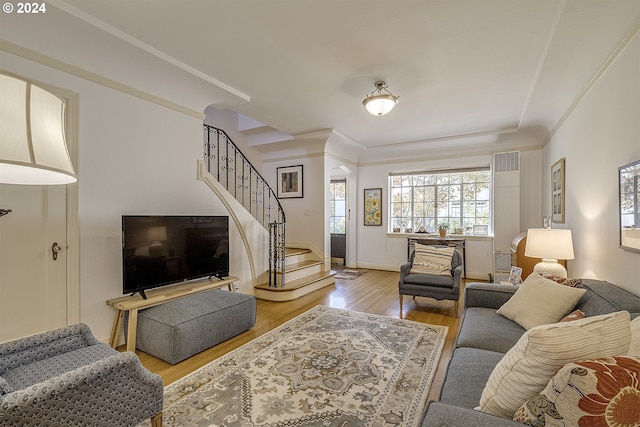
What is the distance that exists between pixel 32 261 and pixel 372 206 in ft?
19.0

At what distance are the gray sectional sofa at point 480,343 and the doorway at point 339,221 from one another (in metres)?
4.68

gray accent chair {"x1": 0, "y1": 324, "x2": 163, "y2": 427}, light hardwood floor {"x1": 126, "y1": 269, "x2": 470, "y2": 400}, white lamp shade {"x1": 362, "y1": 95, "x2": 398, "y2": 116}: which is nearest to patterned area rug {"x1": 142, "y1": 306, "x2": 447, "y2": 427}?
light hardwood floor {"x1": 126, "y1": 269, "x2": 470, "y2": 400}

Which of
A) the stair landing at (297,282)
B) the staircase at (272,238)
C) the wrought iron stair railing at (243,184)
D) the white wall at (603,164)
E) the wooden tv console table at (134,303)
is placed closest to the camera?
the white wall at (603,164)

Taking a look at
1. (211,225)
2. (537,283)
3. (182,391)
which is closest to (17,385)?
(182,391)

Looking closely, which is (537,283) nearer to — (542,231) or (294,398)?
(542,231)

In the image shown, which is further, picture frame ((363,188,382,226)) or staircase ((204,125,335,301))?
picture frame ((363,188,382,226))

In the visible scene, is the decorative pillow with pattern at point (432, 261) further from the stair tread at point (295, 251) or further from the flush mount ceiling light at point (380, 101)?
the stair tread at point (295, 251)

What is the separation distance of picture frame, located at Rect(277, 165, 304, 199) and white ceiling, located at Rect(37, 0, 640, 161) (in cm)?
191

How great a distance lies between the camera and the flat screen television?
9.04ft

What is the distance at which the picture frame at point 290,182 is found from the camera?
5953 millimetres

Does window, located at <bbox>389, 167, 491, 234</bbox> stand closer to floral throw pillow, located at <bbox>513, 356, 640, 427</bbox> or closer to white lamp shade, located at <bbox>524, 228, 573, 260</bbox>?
white lamp shade, located at <bbox>524, 228, 573, 260</bbox>

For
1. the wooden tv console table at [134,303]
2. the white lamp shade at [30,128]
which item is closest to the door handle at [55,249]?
the wooden tv console table at [134,303]

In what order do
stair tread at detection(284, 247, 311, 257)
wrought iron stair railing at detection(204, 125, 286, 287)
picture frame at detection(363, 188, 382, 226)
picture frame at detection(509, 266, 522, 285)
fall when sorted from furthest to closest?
picture frame at detection(363, 188, 382, 226) < stair tread at detection(284, 247, 311, 257) < wrought iron stair railing at detection(204, 125, 286, 287) < picture frame at detection(509, 266, 522, 285)

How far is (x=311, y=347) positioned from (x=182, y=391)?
3.76ft
